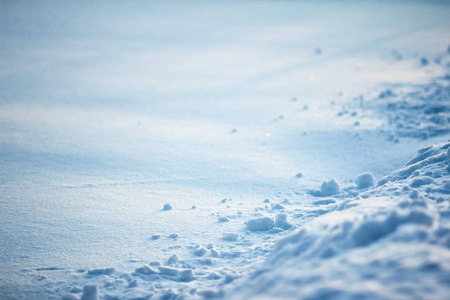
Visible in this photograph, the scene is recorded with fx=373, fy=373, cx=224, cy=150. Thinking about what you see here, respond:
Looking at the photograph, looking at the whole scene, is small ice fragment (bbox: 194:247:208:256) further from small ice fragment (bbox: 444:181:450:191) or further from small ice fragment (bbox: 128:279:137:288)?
small ice fragment (bbox: 444:181:450:191)

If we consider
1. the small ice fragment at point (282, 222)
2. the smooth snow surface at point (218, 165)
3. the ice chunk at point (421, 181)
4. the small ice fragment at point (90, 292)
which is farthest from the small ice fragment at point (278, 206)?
the small ice fragment at point (90, 292)

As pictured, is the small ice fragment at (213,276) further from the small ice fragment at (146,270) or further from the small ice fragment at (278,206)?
the small ice fragment at (278,206)

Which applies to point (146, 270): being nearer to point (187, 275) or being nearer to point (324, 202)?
point (187, 275)

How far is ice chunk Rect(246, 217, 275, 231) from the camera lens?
195 cm

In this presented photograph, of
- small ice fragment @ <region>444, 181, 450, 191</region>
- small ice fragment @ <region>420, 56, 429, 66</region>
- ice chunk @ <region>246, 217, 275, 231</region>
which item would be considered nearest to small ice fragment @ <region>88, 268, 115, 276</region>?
ice chunk @ <region>246, 217, 275, 231</region>

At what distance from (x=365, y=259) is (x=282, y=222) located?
89 cm

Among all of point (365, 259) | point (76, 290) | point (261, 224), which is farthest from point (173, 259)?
point (365, 259)

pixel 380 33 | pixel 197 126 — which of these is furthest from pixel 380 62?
pixel 197 126

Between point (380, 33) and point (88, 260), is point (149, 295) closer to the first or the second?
point (88, 260)

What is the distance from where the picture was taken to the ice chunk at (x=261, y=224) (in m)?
1.95

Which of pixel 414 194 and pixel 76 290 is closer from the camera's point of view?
pixel 76 290

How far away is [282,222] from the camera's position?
1.95m

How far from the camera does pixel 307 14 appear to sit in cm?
861

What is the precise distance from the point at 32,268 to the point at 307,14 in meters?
8.36
